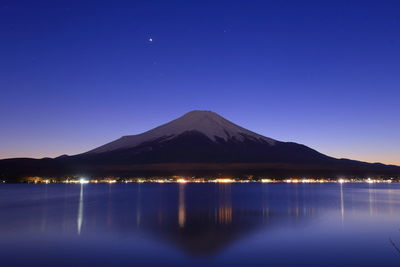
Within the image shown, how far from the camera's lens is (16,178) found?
6747 inches

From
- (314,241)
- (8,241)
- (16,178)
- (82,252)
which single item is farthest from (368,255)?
(16,178)

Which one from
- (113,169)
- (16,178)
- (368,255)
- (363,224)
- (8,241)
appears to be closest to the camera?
(368,255)

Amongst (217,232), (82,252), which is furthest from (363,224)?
(82,252)

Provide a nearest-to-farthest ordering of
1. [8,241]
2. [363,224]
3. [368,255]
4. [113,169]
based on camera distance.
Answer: [368,255] < [8,241] < [363,224] < [113,169]

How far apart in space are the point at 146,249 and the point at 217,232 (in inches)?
237

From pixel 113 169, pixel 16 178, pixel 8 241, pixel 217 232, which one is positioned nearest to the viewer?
pixel 8 241

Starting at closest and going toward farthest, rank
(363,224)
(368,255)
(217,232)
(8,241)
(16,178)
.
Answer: (368,255) → (8,241) → (217,232) → (363,224) → (16,178)

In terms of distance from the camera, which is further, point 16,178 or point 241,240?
point 16,178

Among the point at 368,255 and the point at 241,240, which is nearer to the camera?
the point at 368,255

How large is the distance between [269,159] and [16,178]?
110365mm

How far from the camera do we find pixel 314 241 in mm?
20766

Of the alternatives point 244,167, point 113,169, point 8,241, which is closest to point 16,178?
point 113,169

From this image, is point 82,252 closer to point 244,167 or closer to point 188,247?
point 188,247

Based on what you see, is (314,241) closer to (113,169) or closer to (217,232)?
(217,232)
